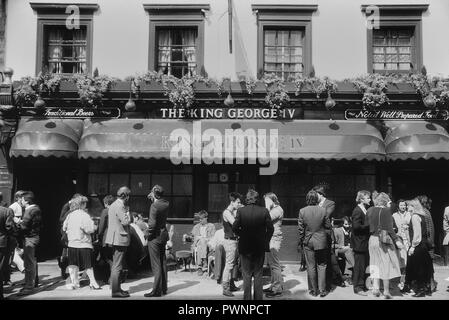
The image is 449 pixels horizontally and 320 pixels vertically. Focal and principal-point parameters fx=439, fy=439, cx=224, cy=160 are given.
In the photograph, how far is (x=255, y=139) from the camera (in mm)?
11281

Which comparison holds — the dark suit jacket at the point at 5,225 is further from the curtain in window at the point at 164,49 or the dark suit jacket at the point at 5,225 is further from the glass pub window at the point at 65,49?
the curtain in window at the point at 164,49

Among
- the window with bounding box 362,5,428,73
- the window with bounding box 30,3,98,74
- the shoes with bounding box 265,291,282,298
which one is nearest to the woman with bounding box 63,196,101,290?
the shoes with bounding box 265,291,282,298

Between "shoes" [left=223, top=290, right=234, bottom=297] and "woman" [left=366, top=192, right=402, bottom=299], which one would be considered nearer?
"woman" [left=366, top=192, right=402, bottom=299]

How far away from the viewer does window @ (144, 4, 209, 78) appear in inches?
484

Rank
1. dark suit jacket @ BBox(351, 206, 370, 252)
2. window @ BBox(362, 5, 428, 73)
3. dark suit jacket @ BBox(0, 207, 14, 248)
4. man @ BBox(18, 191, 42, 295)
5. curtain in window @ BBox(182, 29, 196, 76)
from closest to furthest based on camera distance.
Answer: dark suit jacket @ BBox(0, 207, 14, 248), dark suit jacket @ BBox(351, 206, 370, 252), man @ BBox(18, 191, 42, 295), window @ BBox(362, 5, 428, 73), curtain in window @ BBox(182, 29, 196, 76)

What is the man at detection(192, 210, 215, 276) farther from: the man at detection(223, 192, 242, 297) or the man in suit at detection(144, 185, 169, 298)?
the man in suit at detection(144, 185, 169, 298)

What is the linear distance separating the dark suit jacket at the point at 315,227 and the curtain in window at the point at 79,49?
25.8ft

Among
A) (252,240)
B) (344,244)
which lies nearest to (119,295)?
(252,240)

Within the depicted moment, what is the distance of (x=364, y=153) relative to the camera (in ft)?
36.2

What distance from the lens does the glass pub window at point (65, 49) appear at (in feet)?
41.3

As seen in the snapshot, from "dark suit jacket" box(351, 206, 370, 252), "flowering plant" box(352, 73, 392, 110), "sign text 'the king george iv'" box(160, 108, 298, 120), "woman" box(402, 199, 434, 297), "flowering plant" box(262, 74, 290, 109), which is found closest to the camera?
"woman" box(402, 199, 434, 297)

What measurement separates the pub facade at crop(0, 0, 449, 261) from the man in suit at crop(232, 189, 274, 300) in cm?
408

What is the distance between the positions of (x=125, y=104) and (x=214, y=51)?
2.89 m
